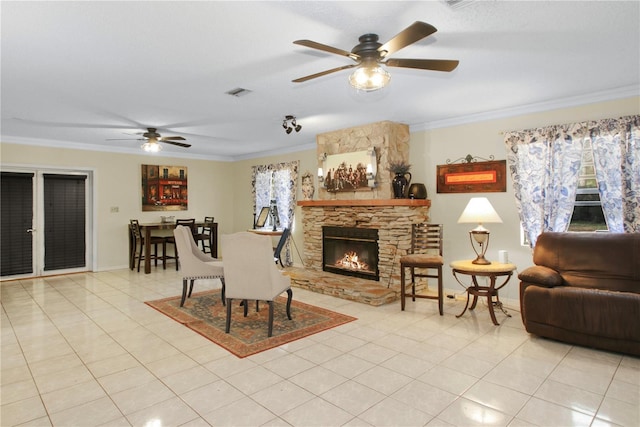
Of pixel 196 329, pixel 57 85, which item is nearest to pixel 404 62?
pixel 196 329

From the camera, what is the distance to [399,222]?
5105 millimetres

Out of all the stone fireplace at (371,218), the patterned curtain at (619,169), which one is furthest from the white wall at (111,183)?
the patterned curtain at (619,169)

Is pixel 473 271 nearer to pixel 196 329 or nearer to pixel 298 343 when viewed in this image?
pixel 298 343

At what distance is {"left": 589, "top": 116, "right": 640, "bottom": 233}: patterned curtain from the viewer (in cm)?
380

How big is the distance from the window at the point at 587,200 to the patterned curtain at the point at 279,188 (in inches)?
185

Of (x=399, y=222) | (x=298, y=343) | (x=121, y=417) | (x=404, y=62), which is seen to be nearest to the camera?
(x=121, y=417)

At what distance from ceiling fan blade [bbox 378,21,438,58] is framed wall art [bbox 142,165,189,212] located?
6692 mm

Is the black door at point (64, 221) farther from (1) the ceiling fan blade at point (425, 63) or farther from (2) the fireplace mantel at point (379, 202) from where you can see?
(1) the ceiling fan blade at point (425, 63)

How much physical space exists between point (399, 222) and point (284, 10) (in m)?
3.40

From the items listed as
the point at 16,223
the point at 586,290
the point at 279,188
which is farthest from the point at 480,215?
the point at 16,223

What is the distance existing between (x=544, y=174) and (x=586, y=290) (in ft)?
5.43

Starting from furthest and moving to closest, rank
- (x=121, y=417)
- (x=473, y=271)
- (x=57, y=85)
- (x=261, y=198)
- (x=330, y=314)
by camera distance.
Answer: (x=261, y=198), (x=330, y=314), (x=473, y=271), (x=57, y=85), (x=121, y=417)

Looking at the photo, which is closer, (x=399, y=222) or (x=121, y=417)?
(x=121, y=417)

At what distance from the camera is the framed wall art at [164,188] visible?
25.5ft
